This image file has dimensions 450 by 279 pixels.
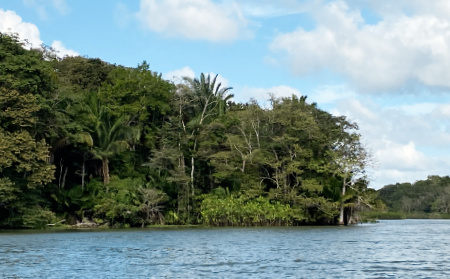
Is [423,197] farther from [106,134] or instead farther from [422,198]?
[106,134]

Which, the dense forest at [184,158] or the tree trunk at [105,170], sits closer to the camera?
the dense forest at [184,158]

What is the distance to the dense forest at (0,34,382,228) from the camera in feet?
163

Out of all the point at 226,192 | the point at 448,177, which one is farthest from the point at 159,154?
the point at 448,177

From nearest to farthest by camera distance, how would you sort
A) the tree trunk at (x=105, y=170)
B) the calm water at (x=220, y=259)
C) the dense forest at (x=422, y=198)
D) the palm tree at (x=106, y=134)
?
the calm water at (x=220, y=259)
the palm tree at (x=106, y=134)
the tree trunk at (x=105, y=170)
the dense forest at (x=422, y=198)

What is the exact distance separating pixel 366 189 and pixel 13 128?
32.0 m

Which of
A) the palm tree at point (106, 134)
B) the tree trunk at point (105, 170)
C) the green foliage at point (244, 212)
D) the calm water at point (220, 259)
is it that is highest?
the palm tree at point (106, 134)

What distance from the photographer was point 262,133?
189 ft

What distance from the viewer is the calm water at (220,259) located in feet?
62.4

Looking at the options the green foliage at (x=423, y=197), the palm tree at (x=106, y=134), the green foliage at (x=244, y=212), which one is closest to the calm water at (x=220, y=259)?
the green foliage at (x=244, y=212)

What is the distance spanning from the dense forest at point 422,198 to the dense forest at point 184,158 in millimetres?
54827

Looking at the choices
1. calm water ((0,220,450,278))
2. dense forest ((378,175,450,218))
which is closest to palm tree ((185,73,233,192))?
calm water ((0,220,450,278))

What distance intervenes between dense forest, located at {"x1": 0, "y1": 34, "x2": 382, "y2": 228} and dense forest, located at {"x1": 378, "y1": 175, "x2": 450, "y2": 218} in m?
54.8

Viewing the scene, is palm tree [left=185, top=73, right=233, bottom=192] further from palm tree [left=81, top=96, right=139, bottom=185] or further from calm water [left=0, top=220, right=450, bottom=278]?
calm water [left=0, top=220, right=450, bottom=278]

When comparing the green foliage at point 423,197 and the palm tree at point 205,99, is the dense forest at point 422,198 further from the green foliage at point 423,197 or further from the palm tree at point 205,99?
the palm tree at point 205,99
